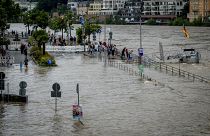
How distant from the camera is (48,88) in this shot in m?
37.7

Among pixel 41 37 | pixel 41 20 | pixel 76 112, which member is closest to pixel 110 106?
pixel 76 112

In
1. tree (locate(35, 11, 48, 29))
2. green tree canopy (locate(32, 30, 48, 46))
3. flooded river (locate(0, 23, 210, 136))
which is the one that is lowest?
flooded river (locate(0, 23, 210, 136))

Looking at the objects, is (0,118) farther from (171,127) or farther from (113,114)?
(171,127)

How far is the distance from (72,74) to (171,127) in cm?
2009

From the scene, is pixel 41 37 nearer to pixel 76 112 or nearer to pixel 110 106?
pixel 110 106

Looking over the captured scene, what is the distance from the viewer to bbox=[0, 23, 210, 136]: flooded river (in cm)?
2577

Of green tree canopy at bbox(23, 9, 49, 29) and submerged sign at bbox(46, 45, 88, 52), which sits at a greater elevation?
green tree canopy at bbox(23, 9, 49, 29)

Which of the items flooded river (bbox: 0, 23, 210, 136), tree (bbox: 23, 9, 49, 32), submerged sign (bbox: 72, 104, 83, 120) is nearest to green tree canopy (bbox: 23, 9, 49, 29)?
tree (bbox: 23, 9, 49, 32)

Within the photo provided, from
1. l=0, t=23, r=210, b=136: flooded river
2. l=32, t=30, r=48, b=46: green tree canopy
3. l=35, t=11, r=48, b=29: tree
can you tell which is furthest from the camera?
l=35, t=11, r=48, b=29: tree

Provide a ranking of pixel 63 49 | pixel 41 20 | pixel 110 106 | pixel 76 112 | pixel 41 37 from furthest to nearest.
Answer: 1. pixel 41 20
2. pixel 63 49
3. pixel 41 37
4. pixel 110 106
5. pixel 76 112

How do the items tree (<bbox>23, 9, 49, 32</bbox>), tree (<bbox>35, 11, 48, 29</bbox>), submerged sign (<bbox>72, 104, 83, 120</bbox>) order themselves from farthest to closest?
tree (<bbox>23, 9, 49, 32</bbox>), tree (<bbox>35, 11, 48, 29</bbox>), submerged sign (<bbox>72, 104, 83, 120</bbox>)

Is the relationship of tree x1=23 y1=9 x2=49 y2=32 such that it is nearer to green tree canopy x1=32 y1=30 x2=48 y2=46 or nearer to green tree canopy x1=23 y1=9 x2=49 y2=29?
green tree canopy x1=23 y1=9 x2=49 y2=29

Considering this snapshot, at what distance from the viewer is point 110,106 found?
3141 centimetres

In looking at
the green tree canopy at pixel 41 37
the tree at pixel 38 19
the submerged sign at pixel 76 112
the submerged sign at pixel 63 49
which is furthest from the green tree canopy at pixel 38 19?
the submerged sign at pixel 76 112
